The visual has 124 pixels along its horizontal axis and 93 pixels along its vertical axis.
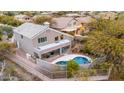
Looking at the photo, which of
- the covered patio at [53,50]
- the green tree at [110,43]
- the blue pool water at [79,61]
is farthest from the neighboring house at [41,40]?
the green tree at [110,43]

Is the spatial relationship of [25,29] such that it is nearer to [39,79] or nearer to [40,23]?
[40,23]

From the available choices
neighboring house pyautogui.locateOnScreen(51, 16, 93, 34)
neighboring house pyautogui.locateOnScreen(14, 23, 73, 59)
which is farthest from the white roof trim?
neighboring house pyautogui.locateOnScreen(51, 16, 93, 34)

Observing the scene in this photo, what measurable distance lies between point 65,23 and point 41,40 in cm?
31

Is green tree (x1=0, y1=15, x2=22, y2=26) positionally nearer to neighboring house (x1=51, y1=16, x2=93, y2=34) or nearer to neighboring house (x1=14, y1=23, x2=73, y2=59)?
neighboring house (x1=14, y1=23, x2=73, y2=59)

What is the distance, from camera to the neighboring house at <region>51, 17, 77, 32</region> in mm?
4211

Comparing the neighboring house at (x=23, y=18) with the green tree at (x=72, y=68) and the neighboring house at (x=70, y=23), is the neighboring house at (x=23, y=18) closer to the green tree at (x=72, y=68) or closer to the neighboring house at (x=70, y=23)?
the neighboring house at (x=70, y=23)

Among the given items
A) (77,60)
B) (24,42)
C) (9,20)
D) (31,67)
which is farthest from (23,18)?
(77,60)

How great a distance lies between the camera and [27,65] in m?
4.23

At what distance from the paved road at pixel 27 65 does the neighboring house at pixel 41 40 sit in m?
0.10

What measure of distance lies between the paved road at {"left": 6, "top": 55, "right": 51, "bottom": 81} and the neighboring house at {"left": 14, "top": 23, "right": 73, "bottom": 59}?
0.32 ft

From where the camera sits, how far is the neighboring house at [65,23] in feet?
13.8

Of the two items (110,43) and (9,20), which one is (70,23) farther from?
(9,20)
